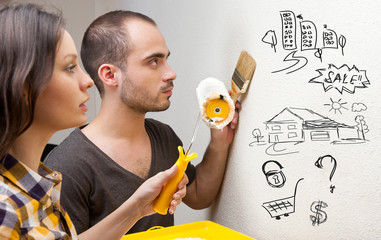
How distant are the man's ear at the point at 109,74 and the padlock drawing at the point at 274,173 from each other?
1.67 feet

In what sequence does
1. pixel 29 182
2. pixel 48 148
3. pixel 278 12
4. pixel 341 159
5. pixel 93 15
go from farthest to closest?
1. pixel 93 15
2. pixel 48 148
3. pixel 278 12
4. pixel 341 159
5. pixel 29 182

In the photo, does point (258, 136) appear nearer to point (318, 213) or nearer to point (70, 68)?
point (318, 213)

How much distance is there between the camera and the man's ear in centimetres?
123

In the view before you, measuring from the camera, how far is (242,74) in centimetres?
112

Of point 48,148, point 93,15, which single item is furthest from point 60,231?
point 93,15

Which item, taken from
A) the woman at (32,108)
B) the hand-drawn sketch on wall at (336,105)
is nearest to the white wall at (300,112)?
the hand-drawn sketch on wall at (336,105)

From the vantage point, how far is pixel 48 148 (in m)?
1.86

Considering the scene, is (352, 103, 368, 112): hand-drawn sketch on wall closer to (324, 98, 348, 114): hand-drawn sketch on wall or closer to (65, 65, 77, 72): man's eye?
(324, 98, 348, 114): hand-drawn sketch on wall

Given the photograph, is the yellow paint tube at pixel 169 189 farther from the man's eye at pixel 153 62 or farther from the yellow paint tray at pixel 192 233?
the man's eye at pixel 153 62

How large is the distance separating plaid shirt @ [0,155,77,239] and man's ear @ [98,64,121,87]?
21.8 inches

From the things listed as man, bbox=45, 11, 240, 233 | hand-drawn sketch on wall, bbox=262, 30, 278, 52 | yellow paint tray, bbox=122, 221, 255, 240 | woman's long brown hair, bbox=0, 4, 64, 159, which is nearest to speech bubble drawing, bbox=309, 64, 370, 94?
hand-drawn sketch on wall, bbox=262, 30, 278, 52

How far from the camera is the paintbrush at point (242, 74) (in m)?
1.09

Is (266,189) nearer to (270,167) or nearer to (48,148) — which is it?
(270,167)

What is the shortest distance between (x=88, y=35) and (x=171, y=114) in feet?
1.54
